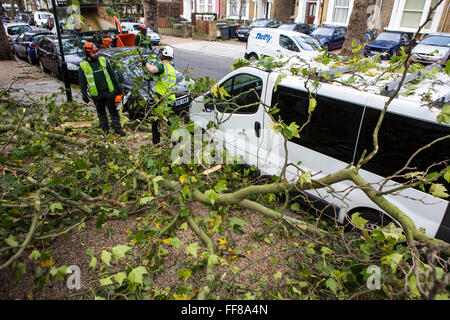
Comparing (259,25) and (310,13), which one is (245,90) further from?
(310,13)

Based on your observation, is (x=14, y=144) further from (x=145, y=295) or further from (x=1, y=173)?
(x=145, y=295)

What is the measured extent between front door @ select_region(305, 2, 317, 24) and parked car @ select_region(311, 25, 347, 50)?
9466mm

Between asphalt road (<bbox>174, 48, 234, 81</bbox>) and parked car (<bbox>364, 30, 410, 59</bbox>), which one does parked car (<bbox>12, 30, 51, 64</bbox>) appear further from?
parked car (<bbox>364, 30, 410, 59</bbox>)

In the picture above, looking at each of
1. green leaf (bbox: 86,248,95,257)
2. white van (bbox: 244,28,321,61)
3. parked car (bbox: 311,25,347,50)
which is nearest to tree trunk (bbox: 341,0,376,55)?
white van (bbox: 244,28,321,61)

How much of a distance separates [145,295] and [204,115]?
3457 mm

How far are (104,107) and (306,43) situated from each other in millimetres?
10394

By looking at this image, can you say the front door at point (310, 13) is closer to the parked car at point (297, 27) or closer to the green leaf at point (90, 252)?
the parked car at point (297, 27)

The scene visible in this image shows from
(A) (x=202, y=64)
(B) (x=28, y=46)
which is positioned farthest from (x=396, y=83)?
(B) (x=28, y=46)

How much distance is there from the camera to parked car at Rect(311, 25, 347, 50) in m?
18.9

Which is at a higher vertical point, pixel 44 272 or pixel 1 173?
pixel 1 173

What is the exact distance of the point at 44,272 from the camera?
2857 millimetres

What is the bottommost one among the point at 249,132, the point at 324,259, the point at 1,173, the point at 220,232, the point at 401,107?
the point at 220,232

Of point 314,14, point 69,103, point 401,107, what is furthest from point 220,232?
point 314,14

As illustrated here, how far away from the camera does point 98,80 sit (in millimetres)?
5648
